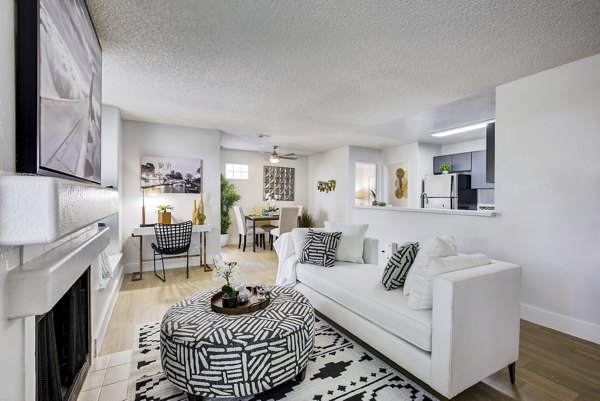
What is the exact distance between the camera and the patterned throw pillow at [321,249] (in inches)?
120

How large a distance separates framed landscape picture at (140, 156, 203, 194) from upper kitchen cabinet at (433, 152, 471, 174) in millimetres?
5142

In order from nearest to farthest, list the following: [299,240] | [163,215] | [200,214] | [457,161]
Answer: [299,240] < [163,215] < [200,214] < [457,161]

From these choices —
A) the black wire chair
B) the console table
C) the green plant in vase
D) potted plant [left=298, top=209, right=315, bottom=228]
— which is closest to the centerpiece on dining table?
the black wire chair

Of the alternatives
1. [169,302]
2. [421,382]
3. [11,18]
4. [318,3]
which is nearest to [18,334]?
[11,18]

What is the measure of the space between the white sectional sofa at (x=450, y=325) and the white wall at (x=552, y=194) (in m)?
1.30

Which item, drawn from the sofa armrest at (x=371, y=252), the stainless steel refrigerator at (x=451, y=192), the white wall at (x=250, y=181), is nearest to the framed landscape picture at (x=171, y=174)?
the white wall at (x=250, y=181)

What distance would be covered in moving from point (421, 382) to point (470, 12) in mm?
2450

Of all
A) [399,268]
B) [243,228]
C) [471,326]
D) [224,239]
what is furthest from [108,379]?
[224,239]

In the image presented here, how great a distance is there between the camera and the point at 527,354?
7.41 ft

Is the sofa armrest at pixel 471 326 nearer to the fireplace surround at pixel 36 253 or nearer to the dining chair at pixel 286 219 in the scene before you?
the fireplace surround at pixel 36 253

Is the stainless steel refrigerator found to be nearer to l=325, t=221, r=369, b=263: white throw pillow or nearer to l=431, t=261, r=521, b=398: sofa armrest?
l=325, t=221, r=369, b=263: white throw pillow

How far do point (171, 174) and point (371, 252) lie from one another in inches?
140

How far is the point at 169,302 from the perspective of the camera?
3.30 metres

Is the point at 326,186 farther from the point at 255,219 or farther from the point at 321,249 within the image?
the point at 321,249
